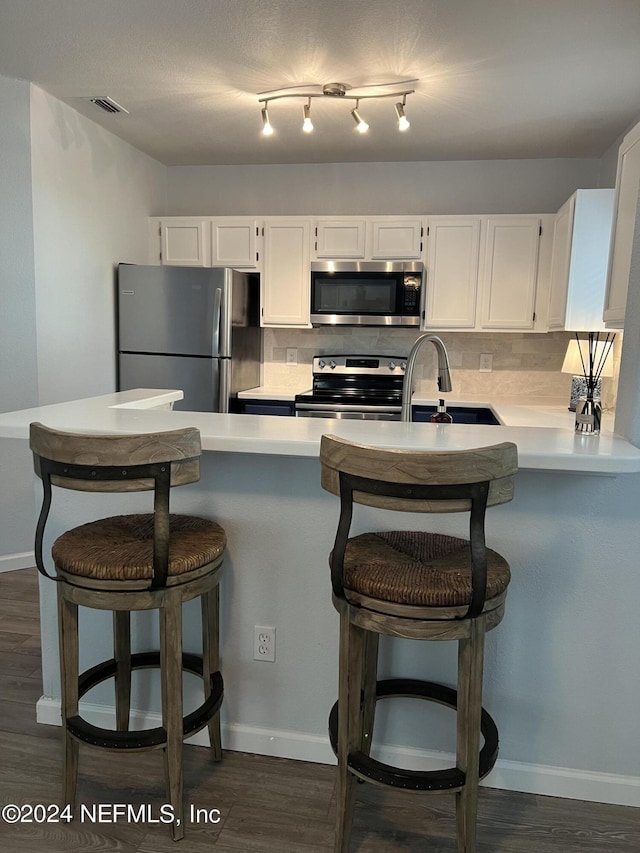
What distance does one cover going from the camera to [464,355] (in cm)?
452

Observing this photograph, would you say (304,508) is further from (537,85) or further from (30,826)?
(537,85)

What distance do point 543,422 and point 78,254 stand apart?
2.82m

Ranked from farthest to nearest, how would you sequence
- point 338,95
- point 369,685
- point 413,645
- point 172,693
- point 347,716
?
1. point 338,95
2. point 413,645
3. point 369,685
4. point 172,693
5. point 347,716

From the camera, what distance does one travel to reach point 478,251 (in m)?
4.09

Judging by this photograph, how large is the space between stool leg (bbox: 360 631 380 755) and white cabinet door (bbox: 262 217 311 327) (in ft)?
9.66

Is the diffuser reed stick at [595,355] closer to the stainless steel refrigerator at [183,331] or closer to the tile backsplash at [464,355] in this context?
the tile backsplash at [464,355]

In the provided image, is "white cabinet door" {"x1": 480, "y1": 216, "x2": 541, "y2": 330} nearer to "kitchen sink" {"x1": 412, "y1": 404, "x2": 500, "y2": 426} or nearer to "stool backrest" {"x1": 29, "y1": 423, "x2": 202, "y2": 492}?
"kitchen sink" {"x1": 412, "y1": 404, "x2": 500, "y2": 426}

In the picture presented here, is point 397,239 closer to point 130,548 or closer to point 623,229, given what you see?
point 623,229

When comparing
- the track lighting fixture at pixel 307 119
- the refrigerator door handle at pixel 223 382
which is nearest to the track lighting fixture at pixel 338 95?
the track lighting fixture at pixel 307 119

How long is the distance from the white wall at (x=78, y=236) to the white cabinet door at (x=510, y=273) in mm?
2433

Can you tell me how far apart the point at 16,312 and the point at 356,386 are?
7.11ft

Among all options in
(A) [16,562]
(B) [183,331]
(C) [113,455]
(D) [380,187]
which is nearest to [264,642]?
(C) [113,455]

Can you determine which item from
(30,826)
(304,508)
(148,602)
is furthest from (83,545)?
(30,826)

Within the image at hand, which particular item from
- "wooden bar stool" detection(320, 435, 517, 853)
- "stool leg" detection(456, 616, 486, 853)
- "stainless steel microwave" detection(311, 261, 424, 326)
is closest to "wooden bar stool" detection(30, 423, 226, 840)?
"wooden bar stool" detection(320, 435, 517, 853)
